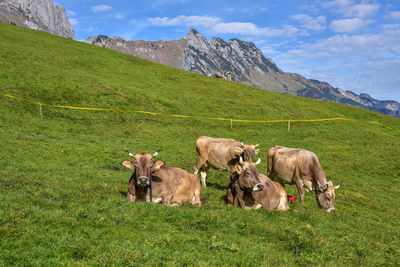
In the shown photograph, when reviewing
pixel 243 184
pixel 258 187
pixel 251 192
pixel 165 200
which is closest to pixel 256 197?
pixel 251 192

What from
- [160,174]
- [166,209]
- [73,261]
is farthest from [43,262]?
[160,174]

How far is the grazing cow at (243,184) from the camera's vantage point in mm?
11391

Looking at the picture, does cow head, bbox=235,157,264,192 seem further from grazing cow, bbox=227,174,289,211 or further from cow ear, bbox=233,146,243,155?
cow ear, bbox=233,146,243,155

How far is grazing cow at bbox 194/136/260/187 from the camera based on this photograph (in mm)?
16206

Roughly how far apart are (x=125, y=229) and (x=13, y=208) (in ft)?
10.7

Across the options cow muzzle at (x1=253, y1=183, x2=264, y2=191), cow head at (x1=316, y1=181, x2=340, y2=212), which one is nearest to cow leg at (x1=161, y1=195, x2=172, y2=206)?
cow muzzle at (x1=253, y1=183, x2=264, y2=191)

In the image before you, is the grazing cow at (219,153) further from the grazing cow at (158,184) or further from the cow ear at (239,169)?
the grazing cow at (158,184)

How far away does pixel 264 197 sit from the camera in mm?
12156

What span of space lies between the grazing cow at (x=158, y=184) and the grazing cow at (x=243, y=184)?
142cm

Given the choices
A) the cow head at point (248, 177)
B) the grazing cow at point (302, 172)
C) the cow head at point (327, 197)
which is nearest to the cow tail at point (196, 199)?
the cow head at point (248, 177)

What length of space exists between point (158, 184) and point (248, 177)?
3377mm

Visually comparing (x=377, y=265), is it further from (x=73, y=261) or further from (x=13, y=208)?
(x=13, y=208)

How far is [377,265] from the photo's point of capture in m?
8.34

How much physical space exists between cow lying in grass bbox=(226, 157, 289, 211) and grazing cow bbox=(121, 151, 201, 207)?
1.54 metres
